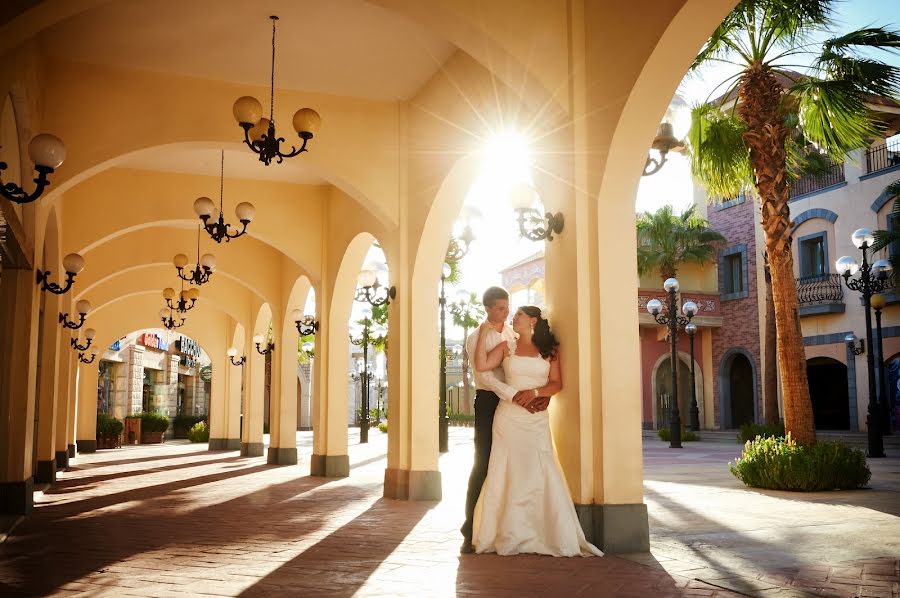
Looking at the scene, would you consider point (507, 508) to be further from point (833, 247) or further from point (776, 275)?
point (833, 247)

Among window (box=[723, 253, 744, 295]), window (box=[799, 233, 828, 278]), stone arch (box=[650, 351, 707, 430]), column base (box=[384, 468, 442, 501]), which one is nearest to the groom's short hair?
column base (box=[384, 468, 442, 501])

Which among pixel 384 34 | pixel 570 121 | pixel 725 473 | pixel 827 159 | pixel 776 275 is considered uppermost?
pixel 827 159

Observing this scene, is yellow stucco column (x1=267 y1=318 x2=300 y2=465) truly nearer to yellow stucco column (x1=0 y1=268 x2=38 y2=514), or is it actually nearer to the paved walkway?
the paved walkway

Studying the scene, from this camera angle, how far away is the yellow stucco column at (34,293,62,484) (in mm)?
12031

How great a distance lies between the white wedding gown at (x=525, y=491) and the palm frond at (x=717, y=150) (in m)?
6.47

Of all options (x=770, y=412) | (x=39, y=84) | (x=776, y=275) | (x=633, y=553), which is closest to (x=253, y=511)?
(x=633, y=553)

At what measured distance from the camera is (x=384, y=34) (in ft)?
29.0

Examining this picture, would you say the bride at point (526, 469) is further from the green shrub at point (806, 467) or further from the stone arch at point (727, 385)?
the stone arch at point (727, 385)

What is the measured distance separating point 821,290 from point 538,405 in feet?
78.7

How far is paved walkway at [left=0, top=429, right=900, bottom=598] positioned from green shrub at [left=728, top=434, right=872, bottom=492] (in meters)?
0.29

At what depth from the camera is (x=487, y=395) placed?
6.30 meters

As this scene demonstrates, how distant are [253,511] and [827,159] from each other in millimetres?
22627

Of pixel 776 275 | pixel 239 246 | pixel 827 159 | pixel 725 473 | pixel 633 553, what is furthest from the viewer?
pixel 827 159

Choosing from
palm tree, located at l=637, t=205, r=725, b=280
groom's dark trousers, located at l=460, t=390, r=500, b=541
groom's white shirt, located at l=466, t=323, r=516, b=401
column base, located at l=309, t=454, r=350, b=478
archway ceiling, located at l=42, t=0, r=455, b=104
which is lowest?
column base, located at l=309, t=454, r=350, b=478
